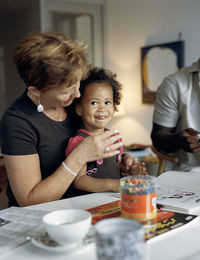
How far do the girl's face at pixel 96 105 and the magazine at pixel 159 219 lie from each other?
462mm

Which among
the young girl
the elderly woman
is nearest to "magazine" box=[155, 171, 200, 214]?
the young girl

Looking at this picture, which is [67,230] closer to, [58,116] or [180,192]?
[180,192]

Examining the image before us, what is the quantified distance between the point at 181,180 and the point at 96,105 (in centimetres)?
50

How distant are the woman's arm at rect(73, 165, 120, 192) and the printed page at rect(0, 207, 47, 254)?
1.10 ft

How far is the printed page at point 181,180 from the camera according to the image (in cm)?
144

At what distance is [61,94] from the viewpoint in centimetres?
135

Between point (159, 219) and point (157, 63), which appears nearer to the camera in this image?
point (159, 219)

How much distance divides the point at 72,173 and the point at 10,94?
17.2ft

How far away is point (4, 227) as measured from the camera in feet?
3.27

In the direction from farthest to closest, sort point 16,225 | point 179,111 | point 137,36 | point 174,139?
point 137,36
point 179,111
point 174,139
point 16,225

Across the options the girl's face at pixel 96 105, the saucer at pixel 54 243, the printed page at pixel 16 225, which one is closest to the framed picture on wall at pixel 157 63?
the girl's face at pixel 96 105

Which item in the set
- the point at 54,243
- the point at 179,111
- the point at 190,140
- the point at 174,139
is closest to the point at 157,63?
the point at 179,111

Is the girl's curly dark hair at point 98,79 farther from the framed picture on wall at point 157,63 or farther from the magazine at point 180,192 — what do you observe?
the framed picture on wall at point 157,63

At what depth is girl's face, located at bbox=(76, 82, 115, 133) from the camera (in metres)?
1.53
